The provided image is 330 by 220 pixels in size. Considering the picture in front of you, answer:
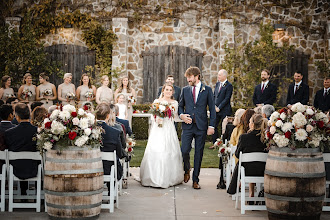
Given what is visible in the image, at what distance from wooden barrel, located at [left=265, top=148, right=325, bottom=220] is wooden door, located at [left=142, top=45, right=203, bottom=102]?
1018cm

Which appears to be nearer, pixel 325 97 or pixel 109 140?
pixel 109 140

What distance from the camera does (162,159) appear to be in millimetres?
7215

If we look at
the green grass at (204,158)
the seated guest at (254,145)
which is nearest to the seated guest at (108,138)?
the seated guest at (254,145)

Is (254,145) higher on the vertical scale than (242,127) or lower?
lower

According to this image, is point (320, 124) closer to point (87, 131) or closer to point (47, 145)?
point (87, 131)

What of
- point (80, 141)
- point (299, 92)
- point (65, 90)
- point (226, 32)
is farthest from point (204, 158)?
point (80, 141)

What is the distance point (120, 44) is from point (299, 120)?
10444 millimetres

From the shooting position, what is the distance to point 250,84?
14.3 m

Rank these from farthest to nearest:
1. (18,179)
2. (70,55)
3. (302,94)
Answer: (70,55) < (302,94) < (18,179)

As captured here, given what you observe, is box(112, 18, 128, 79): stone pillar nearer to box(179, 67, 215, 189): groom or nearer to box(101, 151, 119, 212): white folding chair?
box(179, 67, 215, 189): groom

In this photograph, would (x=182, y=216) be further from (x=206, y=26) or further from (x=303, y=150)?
(x=206, y=26)

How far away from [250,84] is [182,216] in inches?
370

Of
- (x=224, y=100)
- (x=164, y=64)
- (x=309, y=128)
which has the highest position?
(x=164, y=64)

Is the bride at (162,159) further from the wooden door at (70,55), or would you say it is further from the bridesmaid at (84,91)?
the wooden door at (70,55)
